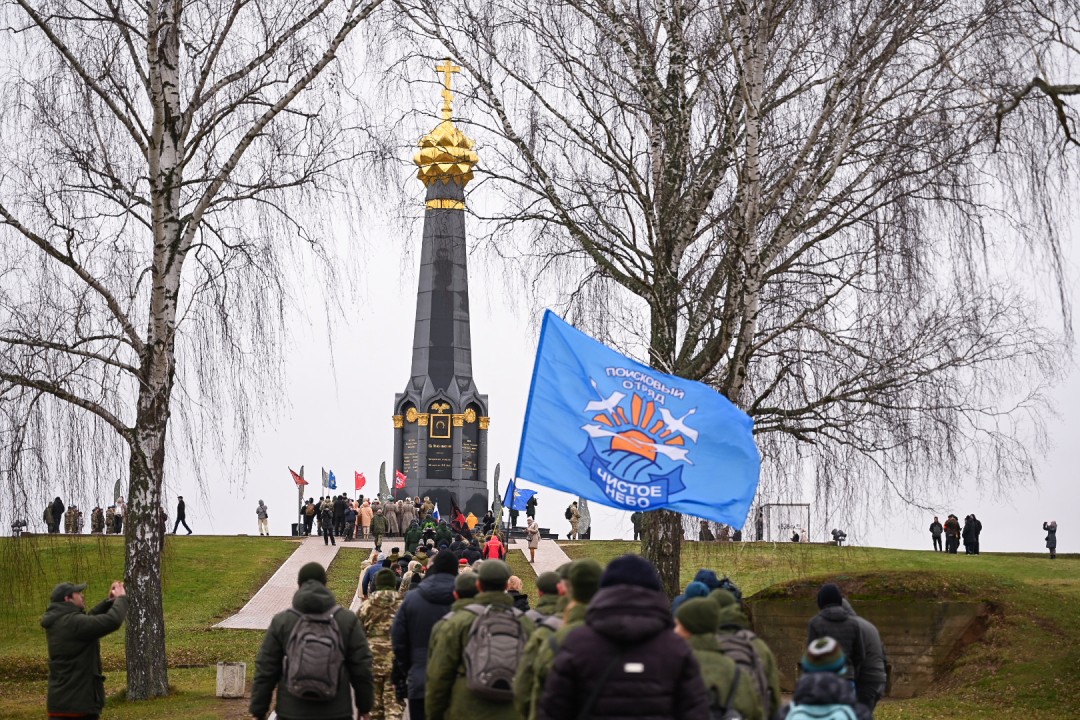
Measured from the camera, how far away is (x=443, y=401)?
2025 inches

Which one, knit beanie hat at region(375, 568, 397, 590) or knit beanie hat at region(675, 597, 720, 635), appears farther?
knit beanie hat at region(375, 568, 397, 590)

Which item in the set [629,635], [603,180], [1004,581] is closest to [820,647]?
[629,635]

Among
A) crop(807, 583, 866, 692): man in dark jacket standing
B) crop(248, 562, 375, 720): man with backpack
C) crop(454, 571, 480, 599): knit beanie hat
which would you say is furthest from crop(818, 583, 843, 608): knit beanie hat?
crop(248, 562, 375, 720): man with backpack

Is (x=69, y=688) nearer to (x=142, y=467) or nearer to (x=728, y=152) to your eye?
(x=142, y=467)

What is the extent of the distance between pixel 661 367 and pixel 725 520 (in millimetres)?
5070

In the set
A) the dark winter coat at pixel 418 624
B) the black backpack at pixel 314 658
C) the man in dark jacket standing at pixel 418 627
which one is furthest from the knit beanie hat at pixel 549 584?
the black backpack at pixel 314 658

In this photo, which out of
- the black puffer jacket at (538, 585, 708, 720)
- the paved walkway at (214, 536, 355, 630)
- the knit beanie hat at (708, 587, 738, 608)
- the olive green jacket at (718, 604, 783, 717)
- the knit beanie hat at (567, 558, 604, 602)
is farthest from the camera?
the paved walkway at (214, 536, 355, 630)

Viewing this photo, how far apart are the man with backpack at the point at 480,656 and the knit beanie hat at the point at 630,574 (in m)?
2.73

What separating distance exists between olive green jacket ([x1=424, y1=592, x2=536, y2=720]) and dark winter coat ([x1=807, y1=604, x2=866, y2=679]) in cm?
272

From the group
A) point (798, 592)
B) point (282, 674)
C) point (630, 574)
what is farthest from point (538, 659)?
point (798, 592)

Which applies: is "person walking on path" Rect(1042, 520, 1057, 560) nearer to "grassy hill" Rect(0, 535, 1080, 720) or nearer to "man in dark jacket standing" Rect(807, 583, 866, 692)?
"grassy hill" Rect(0, 535, 1080, 720)

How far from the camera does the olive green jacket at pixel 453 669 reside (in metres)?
8.67

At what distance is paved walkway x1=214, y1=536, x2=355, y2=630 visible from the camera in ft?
93.6

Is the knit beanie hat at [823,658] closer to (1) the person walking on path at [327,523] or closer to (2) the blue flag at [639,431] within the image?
(2) the blue flag at [639,431]
